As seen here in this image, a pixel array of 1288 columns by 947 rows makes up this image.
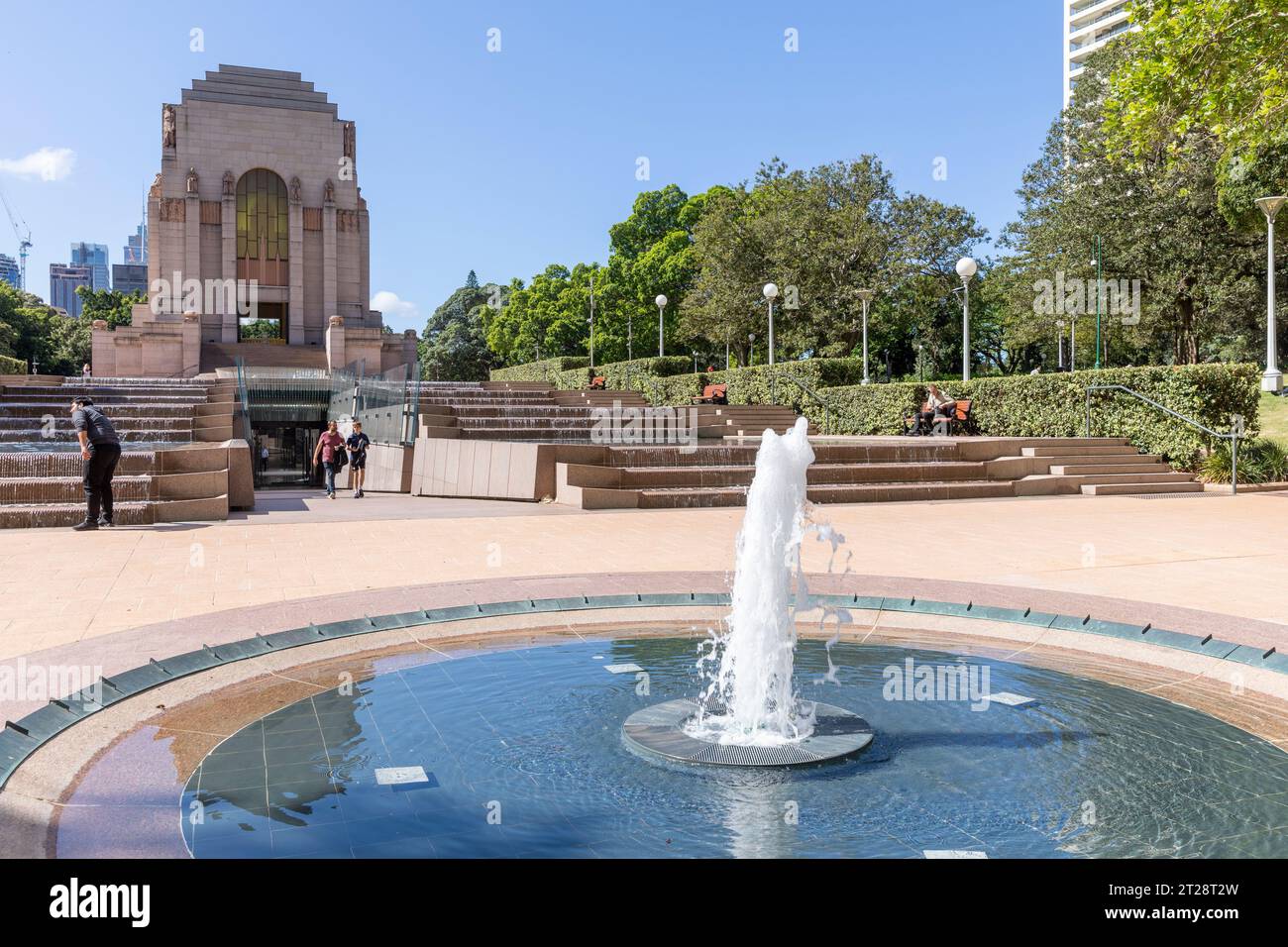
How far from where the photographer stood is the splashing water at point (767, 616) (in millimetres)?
4574

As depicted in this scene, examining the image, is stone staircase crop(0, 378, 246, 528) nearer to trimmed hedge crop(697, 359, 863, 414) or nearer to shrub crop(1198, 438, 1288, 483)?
trimmed hedge crop(697, 359, 863, 414)

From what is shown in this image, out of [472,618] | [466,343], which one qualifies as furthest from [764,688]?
[466,343]

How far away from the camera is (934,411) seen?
23.8m

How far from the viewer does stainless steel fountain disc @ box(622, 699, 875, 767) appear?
13.2 feet

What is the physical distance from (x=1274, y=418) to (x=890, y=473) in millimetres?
14952

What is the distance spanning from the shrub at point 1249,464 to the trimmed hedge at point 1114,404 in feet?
1.00

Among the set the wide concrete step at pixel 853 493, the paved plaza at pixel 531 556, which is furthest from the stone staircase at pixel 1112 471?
the paved plaza at pixel 531 556

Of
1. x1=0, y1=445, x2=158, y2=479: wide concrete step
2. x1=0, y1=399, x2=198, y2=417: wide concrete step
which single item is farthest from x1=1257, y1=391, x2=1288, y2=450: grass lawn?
x1=0, y1=399, x2=198, y2=417: wide concrete step

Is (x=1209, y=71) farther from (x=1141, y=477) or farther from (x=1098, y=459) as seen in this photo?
(x=1098, y=459)

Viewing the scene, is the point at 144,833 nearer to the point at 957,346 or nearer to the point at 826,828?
the point at 826,828

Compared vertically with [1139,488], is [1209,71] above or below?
above

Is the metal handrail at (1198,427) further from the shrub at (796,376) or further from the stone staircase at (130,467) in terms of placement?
the stone staircase at (130,467)

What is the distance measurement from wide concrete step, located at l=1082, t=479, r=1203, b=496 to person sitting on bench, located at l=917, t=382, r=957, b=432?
5249 millimetres
